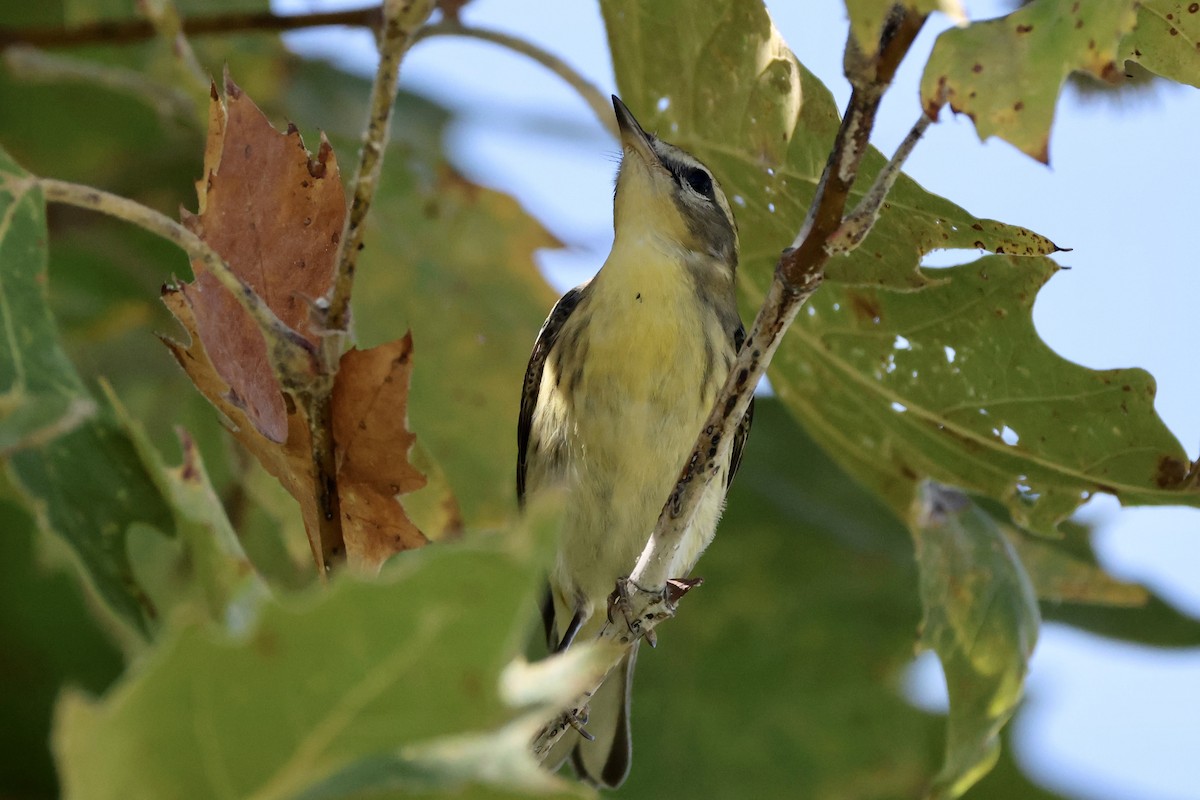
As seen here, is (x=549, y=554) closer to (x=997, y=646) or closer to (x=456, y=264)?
(x=997, y=646)

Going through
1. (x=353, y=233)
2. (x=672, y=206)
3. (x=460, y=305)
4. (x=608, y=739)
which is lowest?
(x=608, y=739)

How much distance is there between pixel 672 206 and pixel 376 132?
236 cm

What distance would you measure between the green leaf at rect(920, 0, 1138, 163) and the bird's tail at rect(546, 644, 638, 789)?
100 inches

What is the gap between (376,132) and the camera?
1858 millimetres

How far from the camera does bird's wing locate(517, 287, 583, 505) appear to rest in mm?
4082

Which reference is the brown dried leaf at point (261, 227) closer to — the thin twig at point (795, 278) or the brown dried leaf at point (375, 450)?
the brown dried leaf at point (375, 450)

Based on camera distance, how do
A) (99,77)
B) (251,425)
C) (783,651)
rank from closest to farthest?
(251,425)
(99,77)
(783,651)

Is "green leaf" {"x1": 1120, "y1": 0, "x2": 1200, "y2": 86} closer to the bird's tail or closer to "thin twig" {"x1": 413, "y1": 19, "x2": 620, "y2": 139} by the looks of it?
"thin twig" {"x1": 413, "y1": 19, "x2": 620, "y2": 139}

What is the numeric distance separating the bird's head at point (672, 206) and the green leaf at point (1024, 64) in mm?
2162

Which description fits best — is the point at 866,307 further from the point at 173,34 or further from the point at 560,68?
the point at 173,34

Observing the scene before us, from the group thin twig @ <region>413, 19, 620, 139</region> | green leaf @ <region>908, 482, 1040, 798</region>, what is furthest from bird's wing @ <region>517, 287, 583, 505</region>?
green leaf @ <region>908, 482, 1040, 798</region>

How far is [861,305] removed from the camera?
2980 millimetres

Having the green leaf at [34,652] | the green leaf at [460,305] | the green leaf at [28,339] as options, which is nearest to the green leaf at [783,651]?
the green leaf at [460,305]

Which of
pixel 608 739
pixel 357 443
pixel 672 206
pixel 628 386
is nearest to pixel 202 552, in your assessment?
pixel 357 443
